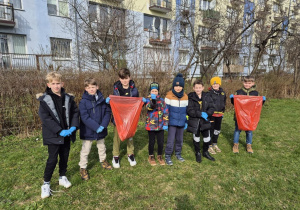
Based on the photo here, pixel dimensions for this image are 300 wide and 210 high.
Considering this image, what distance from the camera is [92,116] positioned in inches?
113

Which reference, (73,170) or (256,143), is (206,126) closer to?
(256,143)

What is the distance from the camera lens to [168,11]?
758 inches

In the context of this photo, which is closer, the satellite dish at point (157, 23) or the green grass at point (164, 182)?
the green grass at point (164, 182)

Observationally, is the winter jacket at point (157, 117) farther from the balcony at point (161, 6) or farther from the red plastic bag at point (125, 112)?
the balcony at point (161, 6)

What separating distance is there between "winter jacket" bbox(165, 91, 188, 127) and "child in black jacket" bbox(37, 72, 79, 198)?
1610 millimetres

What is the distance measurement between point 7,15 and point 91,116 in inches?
547

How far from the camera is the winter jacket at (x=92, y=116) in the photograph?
279 cm

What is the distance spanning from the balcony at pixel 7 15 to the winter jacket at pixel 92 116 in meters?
13.2

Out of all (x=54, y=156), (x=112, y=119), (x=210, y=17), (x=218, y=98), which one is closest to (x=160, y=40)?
(x=210, y=17)

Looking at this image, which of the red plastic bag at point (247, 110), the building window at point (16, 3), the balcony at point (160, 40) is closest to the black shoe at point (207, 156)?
the red plastic bag at point (247, 110)

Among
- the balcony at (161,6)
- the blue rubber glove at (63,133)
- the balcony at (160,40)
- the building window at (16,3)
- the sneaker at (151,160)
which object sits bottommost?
the sneaker at (151,160)

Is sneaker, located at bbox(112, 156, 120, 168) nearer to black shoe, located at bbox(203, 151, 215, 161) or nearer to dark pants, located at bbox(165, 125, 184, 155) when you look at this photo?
dark pants, located at bbox(165, 125, 184, 155)

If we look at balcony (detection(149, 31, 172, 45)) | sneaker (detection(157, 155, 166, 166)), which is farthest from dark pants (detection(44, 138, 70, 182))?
balcony (detection(149, 31, 172, 45))

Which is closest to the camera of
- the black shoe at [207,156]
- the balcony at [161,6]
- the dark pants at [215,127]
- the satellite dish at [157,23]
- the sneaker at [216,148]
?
the black shoe at [207,156]
